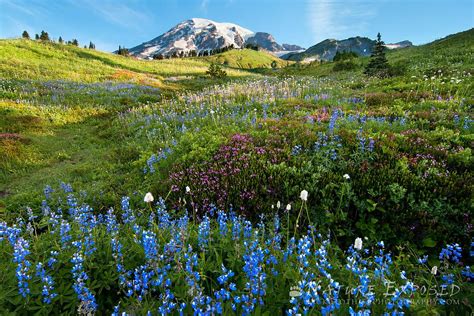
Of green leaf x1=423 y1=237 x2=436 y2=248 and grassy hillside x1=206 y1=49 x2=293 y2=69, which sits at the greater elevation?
grassy hillside x1=206 y1=49 x2=293 y2=69

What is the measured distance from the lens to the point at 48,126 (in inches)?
563

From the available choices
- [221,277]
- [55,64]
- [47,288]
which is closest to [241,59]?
[55,64]

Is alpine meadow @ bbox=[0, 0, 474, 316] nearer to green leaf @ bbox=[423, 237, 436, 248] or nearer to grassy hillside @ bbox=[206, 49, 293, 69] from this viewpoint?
green leaf @ bbox=[423, 237, 436, 248]

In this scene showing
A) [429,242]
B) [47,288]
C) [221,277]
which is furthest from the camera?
[429,242]

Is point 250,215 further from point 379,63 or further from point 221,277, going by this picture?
point 379,63

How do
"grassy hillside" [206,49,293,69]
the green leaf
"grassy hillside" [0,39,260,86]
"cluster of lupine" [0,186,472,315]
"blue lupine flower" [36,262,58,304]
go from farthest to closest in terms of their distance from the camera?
"grassy hillside" [206,49,293,69] < "grassy hillside" [0,39,260,86] < the green leaf < "blue lupine flower" [36,262,58,304] < "cluster of lupine" [0,186,472,315]

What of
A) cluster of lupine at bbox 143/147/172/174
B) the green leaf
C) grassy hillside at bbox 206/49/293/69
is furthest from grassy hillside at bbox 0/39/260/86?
grassy hillside at bbox 206/49/293/69

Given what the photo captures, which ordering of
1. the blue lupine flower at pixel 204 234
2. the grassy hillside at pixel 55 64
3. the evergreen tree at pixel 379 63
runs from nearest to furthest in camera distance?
the blue lupine flower at pixel 204 234 < the evergreen tree at pixel 379 63 < the grassy hillside at pixel 55 64

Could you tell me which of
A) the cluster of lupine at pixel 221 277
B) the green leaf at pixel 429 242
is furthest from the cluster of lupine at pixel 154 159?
the green leaf at pixel 429 242

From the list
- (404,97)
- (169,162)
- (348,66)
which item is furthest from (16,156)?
(348,66)

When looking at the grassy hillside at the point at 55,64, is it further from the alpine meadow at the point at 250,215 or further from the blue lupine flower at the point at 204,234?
the blue lupine flower at the point at 204,234

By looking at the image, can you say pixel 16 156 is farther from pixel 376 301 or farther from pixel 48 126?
pixel 376 301

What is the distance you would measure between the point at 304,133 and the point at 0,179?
32.5ft

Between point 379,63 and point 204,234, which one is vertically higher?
→ point 379,63
